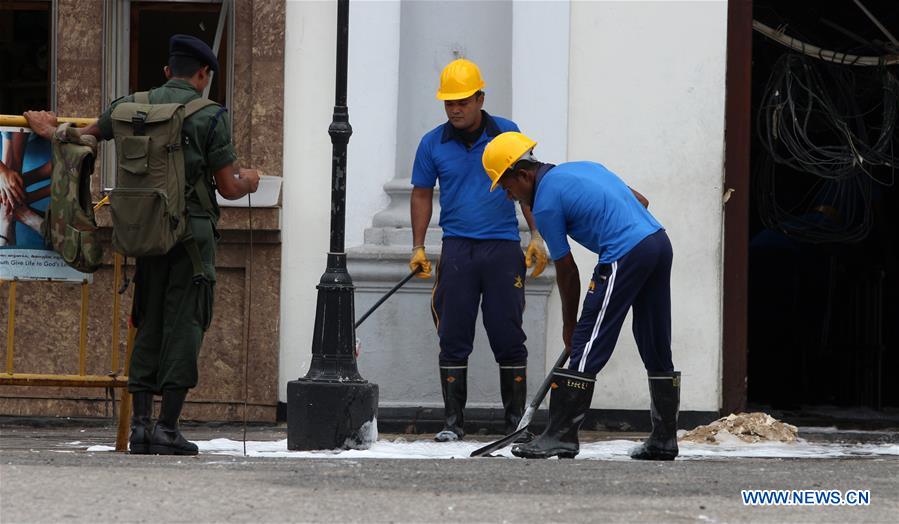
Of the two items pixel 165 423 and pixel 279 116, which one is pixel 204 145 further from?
pixel 279 116

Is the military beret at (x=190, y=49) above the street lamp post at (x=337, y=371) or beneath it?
above

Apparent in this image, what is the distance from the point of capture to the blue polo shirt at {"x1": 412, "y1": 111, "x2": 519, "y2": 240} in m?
8.92

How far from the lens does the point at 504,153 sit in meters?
7.74

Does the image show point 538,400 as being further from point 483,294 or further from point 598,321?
point 483,294

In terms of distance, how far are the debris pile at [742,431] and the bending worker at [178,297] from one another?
3.09 metres

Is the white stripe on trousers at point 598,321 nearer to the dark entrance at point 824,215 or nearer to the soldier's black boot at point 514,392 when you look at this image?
the soldier's black boot at point 514,392

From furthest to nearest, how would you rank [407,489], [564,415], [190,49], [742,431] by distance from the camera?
[742,431], [190,49], [564,415], [407,489]

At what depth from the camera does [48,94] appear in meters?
10.7

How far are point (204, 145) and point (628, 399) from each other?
362 cm

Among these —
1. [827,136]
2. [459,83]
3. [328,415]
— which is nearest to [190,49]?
[459,83]

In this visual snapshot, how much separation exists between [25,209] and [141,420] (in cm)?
125

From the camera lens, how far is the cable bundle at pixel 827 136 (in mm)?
11617

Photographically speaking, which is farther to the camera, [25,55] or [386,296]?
[25,55]

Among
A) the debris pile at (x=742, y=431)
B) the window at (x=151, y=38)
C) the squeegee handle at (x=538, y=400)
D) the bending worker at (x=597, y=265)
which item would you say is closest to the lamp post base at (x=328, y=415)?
the squeegee handle at (x=538, y=400)
